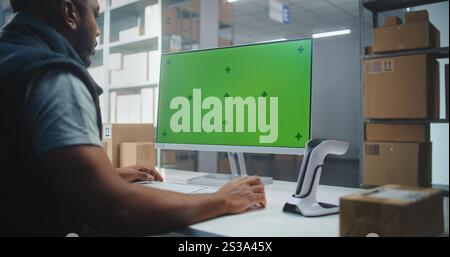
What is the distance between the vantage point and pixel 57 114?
653 mm

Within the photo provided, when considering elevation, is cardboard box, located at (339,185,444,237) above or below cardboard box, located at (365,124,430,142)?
below

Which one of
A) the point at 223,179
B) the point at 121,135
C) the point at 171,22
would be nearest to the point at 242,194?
the point at 223,179

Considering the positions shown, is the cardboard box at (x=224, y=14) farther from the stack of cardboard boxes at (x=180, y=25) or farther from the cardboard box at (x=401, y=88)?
the cardboard box at (x=401, y=88)

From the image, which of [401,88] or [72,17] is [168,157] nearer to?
[401,88]

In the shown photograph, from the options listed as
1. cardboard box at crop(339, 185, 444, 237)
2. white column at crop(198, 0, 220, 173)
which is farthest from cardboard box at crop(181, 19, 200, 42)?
cardboard box at crop(339, 185, 444, 237)

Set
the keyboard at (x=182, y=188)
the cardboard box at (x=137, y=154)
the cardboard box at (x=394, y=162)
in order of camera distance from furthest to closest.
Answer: the cardboard box at (x=394, y=162)
the cardboard box at (x=137, y=154)
the keyboard at (x=182, y=188)

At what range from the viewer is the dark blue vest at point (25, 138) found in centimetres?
69

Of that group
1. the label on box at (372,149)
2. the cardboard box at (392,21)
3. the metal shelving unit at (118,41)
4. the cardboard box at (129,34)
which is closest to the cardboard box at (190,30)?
the metal shelving unit at (118,41)

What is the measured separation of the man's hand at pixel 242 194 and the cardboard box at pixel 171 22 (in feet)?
8.49

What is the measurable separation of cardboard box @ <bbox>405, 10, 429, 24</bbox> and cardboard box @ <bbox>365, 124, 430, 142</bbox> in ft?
1.81

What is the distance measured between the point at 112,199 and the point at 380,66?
1.70m

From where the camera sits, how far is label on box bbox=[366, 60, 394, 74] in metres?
1.92

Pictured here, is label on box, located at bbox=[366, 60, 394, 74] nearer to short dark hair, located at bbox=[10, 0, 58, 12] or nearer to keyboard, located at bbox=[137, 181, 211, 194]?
keyboard, located at bbox=[137, 181, 211, 194]

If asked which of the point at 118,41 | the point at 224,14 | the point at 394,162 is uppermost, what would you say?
the point at 224,14
